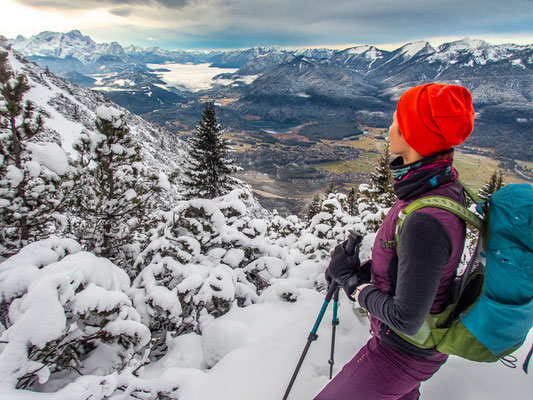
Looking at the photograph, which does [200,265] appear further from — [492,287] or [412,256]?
[492,287]

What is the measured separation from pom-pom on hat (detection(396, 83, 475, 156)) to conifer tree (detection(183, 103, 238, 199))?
14.3 meters

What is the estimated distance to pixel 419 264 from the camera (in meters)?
1.70

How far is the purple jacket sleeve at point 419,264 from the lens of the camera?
169 cm

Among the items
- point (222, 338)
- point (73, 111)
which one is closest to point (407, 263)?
point (222, 338)

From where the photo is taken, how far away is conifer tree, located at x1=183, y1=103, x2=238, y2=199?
15.6 m

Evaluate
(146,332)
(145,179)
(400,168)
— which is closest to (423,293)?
(400,168)

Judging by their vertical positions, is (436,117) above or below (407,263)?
above

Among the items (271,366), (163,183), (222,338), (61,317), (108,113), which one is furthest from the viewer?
(163,183)

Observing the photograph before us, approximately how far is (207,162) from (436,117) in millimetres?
14773

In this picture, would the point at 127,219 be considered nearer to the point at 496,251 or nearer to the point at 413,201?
the point at 413,201

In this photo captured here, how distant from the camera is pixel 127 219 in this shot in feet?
22.2

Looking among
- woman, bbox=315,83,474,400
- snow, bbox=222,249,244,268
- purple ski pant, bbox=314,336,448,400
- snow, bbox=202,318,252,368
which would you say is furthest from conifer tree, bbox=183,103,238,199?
purple ski pant, bbox=314,336,448,400

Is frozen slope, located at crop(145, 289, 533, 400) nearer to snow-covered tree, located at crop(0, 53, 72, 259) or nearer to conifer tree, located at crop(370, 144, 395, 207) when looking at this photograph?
snow-covered tree, located at crop(0, 53, 72, 259)

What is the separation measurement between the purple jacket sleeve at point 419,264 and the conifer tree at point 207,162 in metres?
14.7
